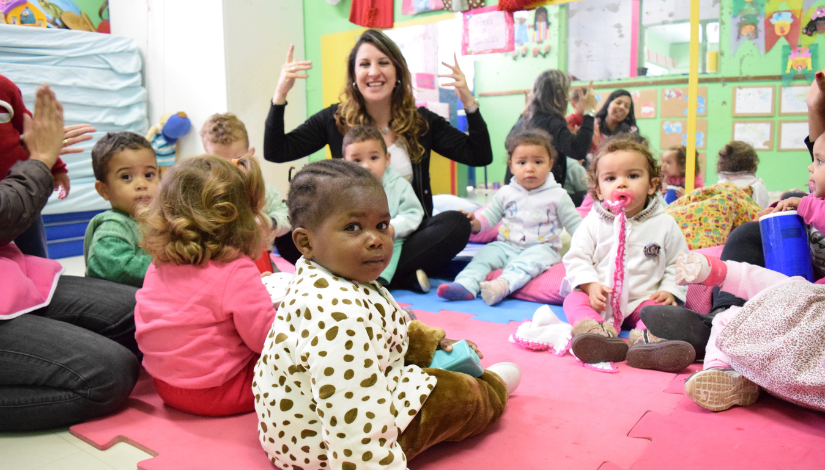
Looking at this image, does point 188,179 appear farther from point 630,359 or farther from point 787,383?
point 787,383

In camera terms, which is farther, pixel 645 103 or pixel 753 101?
pixel 645 103

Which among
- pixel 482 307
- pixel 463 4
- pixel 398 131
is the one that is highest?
pixel 463 4

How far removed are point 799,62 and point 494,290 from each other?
217cm

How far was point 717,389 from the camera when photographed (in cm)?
144

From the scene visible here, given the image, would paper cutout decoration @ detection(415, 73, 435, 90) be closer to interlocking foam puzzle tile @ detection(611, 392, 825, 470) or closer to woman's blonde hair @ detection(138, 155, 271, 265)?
woman's blonde hair @ detection(138, 155, 271, 265)

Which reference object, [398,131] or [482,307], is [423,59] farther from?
[482,307]

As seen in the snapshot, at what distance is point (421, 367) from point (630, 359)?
0.81m

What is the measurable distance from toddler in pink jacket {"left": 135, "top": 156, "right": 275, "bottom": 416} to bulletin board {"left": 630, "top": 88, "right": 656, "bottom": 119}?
111 inches

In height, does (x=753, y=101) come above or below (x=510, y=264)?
above

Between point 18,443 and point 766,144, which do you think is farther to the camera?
point 766,144

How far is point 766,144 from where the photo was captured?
10.9ft

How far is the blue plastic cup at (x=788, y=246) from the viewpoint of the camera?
1.74m

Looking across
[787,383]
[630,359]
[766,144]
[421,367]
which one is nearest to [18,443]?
[421,367]

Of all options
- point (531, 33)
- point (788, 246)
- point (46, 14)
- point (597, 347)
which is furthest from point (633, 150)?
point (46, 14)
